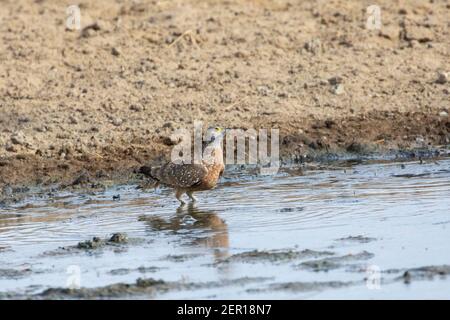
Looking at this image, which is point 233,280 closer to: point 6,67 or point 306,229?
point 306,229

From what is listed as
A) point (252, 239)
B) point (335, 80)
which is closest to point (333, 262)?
point (252, 239)

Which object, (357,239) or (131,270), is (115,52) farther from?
(131,270)

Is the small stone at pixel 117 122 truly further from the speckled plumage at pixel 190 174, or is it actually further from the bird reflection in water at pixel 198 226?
the bird reflection in water at pixel 198 226

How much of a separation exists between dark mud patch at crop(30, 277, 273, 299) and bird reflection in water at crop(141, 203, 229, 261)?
76cm

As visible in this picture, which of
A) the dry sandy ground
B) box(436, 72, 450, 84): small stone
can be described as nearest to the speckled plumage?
the dry sandy ground

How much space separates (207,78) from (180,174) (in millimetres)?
3371

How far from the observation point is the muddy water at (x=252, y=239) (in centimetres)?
887

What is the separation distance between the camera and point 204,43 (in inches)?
626

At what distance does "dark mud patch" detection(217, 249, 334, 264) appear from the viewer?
31.3 ft

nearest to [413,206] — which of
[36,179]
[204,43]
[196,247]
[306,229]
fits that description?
[306,229]

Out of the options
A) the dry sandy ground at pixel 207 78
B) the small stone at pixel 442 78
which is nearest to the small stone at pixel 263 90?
the dry sandy ground at pixel 207 78

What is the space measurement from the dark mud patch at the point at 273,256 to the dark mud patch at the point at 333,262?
0.56 feet

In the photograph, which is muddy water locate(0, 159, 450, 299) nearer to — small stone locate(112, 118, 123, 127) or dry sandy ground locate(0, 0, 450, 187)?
dry sandy ground locate(0, 0, 450, 187)

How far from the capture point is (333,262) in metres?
9.42
